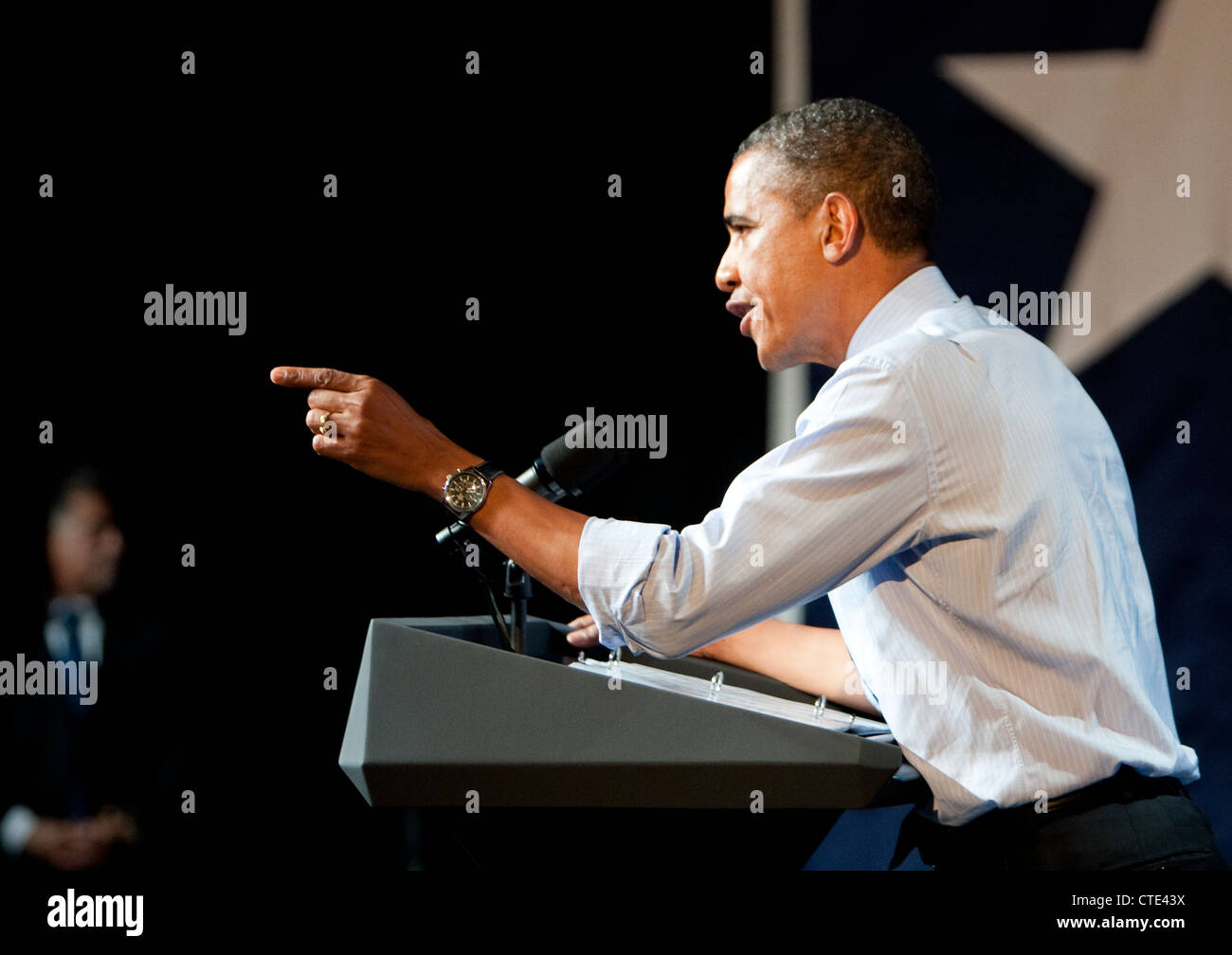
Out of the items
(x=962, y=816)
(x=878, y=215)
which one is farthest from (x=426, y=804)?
(x=878, y=215)

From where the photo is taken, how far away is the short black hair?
56.8 inches

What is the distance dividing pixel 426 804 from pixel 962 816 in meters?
0.57

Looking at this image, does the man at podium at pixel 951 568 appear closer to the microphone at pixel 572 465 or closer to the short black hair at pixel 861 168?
the microphone at pixel 572 465

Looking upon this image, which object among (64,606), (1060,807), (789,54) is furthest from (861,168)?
(64,606)

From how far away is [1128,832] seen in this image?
1.16m

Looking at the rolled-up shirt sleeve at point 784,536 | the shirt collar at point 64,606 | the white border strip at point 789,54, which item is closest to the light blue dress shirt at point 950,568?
the rolled-up shirt sleeve at point 784,536

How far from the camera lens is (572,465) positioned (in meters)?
1.33

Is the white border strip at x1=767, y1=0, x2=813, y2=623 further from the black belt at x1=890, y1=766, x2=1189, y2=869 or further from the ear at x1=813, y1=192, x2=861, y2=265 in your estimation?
the black belt at x1=890, y1=766, x2=1189, y2=869

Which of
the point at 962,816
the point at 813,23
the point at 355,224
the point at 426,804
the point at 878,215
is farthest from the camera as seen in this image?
the point at 813,23

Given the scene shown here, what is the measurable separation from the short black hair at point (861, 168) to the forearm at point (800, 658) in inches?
21.2

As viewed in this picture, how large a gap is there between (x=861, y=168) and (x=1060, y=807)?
31.9 inches

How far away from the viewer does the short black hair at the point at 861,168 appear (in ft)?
4.74

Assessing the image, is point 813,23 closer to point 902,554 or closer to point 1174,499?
→ point 1174,499

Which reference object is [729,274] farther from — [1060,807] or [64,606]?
[64,606]
